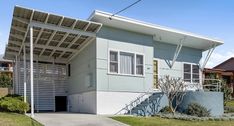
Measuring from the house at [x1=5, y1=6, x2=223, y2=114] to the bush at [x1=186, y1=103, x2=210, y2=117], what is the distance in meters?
3.25

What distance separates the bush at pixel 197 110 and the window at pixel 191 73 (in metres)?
6.12

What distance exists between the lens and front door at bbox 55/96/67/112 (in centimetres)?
2439

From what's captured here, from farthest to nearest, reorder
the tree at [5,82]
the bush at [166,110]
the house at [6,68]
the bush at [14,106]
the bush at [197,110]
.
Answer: the house at [6,68] < the tree at [5,82] < the bush at [166,110] < the bush at [197,110] < the bush at [14,106]

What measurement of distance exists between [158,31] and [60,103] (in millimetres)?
9288

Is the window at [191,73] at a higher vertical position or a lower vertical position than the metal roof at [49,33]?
lower

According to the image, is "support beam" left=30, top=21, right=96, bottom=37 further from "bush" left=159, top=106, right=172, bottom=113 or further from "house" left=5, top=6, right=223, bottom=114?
"bush" left=159, top=106, right=172, bottom=113

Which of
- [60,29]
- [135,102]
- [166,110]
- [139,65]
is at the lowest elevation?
[166,110]

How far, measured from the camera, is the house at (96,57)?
18516mm

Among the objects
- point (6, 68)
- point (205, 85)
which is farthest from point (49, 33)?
point (6, 68)

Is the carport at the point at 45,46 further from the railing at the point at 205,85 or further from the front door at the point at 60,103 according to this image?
the railing at the point at 205,85

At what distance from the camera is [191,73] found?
2567 cm

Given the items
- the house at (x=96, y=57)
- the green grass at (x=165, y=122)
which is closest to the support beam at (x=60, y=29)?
the house at (x=96, y=57)

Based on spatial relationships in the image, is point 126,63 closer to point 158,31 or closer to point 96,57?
point 96,57

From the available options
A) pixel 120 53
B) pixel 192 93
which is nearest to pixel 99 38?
pixel 120 53
